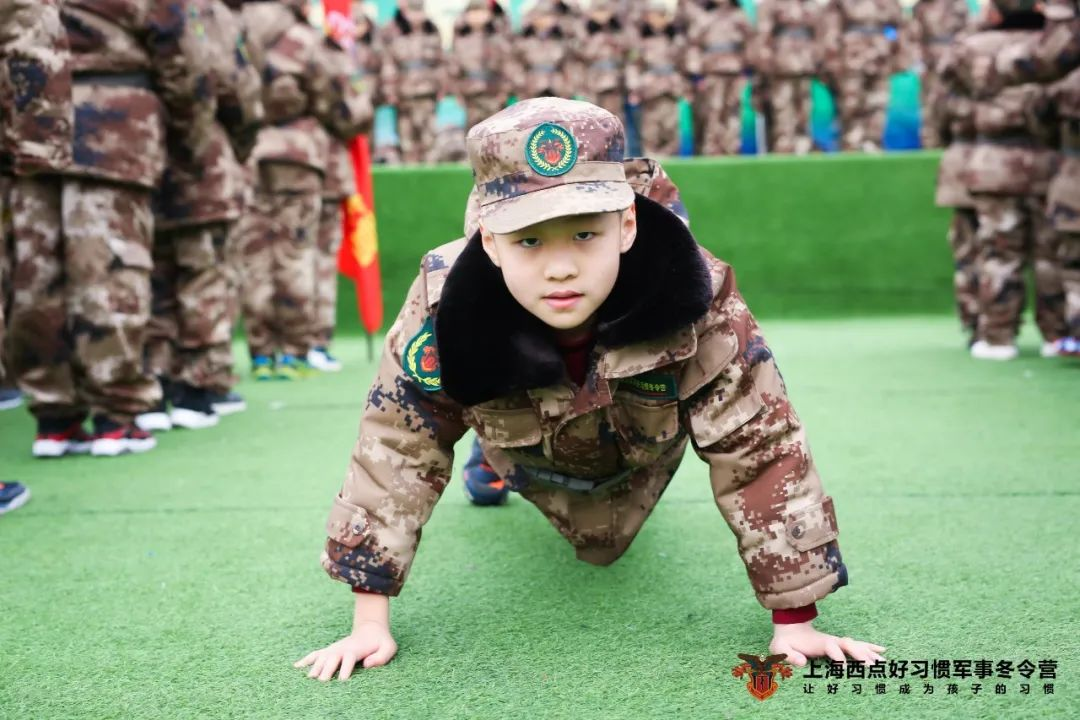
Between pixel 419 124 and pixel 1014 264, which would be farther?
pixel 419 124

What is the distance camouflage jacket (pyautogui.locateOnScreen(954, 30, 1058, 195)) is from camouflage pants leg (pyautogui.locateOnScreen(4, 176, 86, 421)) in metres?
3.15

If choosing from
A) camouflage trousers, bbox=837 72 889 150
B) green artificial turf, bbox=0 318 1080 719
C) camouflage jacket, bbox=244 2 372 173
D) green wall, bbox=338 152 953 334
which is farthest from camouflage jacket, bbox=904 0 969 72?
green artificial turf, bbox=0 318 1080 719

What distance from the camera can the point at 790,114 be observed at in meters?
8.62

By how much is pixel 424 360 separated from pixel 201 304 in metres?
2.02

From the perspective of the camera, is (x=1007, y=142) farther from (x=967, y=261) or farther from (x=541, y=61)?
(x=541, y=61)

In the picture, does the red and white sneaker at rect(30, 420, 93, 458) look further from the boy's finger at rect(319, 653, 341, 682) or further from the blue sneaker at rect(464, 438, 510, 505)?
the boy's finger at rect(319, 653, 341, 682)

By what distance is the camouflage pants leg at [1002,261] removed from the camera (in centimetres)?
404

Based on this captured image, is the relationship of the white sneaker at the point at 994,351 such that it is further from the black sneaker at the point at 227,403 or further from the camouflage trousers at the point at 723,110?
the camouflage trousers at the point at 723,110

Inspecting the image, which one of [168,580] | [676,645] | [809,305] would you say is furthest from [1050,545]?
[809,305]

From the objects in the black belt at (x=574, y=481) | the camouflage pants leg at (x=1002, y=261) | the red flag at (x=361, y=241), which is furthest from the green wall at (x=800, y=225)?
the black belt at (x=574, y=481)

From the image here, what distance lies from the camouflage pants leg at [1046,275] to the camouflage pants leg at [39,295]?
333 centimetres

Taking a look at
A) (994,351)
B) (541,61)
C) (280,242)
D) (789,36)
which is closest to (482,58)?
(541,61)

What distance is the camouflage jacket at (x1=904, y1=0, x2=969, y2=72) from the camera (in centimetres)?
873

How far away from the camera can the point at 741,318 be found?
1258mm
